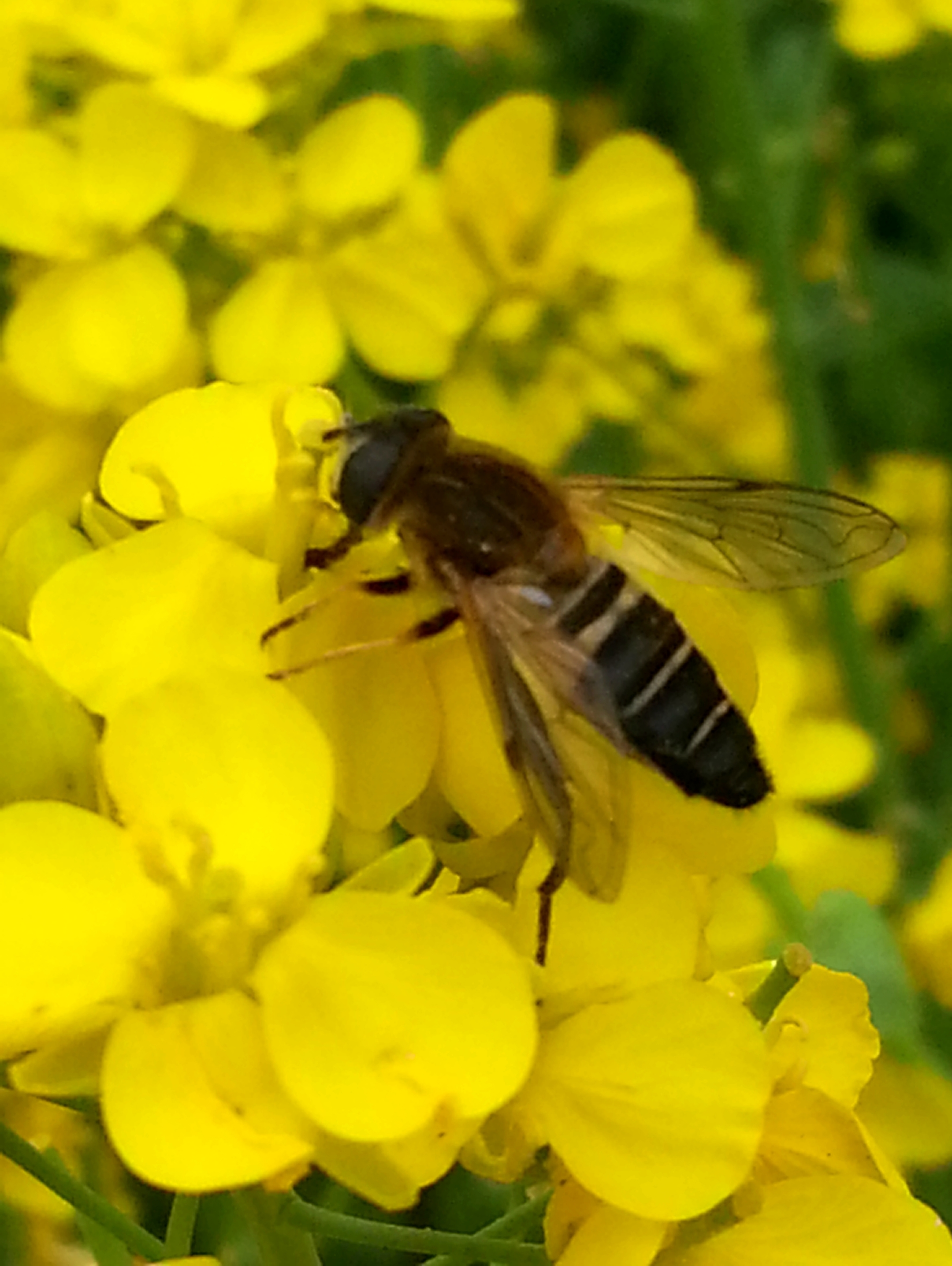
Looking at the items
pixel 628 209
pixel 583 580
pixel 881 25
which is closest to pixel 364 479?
pixel 583 580

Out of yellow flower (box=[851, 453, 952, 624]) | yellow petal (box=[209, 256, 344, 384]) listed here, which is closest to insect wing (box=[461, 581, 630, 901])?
yellow petal (box=[209, 256, 344, 384])

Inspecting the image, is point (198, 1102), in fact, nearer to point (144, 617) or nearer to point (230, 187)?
point (144, 617)

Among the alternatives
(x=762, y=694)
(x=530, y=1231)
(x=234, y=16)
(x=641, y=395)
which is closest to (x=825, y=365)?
(x=641, y=395)

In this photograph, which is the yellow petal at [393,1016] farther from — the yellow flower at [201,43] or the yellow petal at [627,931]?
the yellow flower at [201,43]

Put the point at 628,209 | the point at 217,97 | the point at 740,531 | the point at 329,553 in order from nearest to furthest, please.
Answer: the point at 329,553 → the point at 740,531 → the point at 217,97 → the point at 628,209

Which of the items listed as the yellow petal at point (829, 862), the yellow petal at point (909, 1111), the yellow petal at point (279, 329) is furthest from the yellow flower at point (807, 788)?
the yellow petal at point (279, 329)

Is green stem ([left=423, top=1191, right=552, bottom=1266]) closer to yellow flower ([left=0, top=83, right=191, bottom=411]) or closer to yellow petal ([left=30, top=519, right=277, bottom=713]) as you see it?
yellow petal ([left=30, top=519, right=277, bottom=713])
